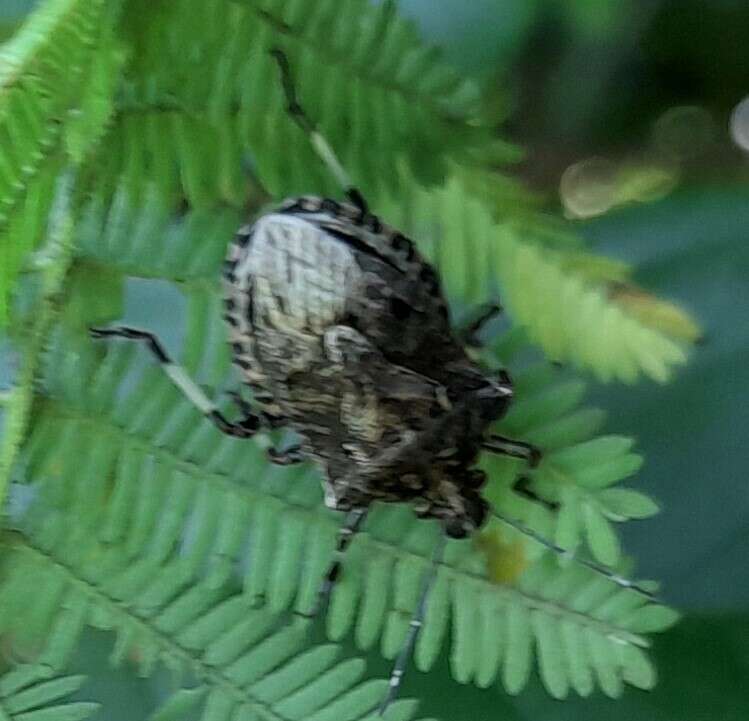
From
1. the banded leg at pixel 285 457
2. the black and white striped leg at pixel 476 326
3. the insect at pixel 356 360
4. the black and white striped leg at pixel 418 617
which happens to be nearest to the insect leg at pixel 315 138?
the insect at pixel 356 360

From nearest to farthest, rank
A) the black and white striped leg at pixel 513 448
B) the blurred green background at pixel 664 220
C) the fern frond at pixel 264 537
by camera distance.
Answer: the fern frond at pixel 264 537 → the black and white striped leg at pixel 513 448 → the blurred green background at pixel 664 220

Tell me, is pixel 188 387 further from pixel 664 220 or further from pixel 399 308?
pixel 664 220

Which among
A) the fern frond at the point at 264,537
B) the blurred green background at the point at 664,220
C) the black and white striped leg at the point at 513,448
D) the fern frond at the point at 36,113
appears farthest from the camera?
the blurred green background at the point at 664,220

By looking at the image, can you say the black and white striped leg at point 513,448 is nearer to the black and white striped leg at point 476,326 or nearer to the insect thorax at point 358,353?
the insect thorax at point 358,353

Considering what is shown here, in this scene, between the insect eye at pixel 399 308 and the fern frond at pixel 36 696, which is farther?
the insect eye at pixel 399 308

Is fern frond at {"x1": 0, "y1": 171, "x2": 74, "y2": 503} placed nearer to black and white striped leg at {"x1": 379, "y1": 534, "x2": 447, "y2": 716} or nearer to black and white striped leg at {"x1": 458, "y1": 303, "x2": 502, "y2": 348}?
black and white striped leg at {"x1": 379, "y1": 534, "x2": 447, "y2": 716}

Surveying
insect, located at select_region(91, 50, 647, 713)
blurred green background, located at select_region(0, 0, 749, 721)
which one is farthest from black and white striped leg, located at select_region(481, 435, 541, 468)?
blurred green background, located at select_region(0, 0, 749, 721)
